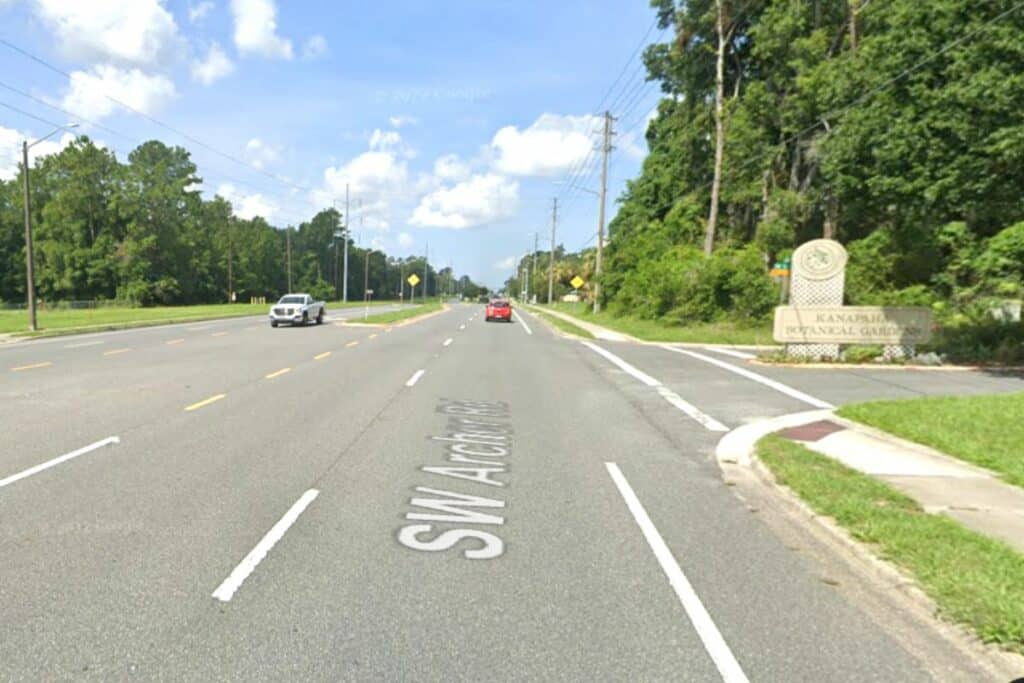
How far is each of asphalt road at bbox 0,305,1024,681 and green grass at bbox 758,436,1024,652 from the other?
29 cm

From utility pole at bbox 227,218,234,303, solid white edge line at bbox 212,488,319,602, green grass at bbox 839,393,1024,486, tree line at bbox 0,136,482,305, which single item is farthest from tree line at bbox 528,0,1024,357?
utility pole at bbox 227,218,234,303

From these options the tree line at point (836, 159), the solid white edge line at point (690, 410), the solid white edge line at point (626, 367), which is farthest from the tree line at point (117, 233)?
the solid white edge line at point (690, 410)

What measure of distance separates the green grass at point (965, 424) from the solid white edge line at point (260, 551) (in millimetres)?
6803

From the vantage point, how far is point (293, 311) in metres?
34.7

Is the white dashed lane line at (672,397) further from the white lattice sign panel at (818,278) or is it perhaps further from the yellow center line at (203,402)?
the yellow center line at (203,402)

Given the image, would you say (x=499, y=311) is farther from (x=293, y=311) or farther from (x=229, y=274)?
(x=229, y=274)

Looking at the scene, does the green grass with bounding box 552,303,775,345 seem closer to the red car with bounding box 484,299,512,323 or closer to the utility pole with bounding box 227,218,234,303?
the red car with bounding box 484,299,512,323

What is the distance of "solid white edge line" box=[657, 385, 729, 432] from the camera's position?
9.96 metres

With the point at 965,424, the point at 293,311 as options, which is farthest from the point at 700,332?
the point at 965,424

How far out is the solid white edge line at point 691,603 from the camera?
131 inches

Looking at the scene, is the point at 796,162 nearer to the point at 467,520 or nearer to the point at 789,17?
the point at 789,17

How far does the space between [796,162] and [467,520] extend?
35743 mm

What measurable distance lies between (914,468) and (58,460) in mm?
8994

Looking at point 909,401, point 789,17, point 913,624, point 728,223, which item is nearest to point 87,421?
point 913,624
